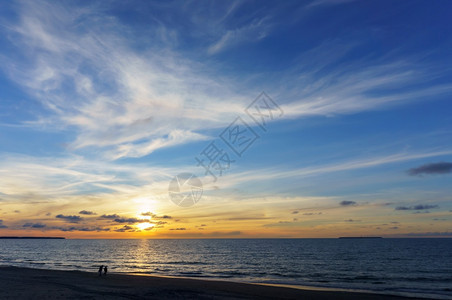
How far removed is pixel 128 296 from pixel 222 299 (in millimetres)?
9139

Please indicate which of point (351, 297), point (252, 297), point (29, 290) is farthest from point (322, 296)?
point (29, 290)

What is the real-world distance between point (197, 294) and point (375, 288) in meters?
27.1

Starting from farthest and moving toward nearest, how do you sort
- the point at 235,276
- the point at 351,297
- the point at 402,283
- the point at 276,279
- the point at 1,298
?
the point at 235,276, the point at 276,279, the point at 402,283, the point at 351,297, the point at 1,298

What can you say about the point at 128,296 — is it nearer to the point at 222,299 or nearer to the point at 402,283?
the point at 222,299

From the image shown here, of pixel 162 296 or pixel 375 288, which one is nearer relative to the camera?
pixel 162 296

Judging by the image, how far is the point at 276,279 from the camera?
5422 cm

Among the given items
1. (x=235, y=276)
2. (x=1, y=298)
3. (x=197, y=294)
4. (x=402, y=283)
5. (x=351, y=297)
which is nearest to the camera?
(x=1, y=298)

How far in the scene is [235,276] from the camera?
5847cm

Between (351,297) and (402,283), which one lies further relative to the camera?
(402,283)

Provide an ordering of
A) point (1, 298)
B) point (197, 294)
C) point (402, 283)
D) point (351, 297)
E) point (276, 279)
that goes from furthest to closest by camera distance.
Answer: point (276, 279), point (402, 283), point (351, 297), point (197, 294), point (1, 298)

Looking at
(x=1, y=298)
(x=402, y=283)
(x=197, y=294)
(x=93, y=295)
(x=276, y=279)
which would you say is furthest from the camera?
(x=276, y=279)

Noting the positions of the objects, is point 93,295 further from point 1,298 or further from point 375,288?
point 375,288

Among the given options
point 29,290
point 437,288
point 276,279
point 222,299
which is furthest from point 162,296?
point 437,288

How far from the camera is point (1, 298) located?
88.9 ft
